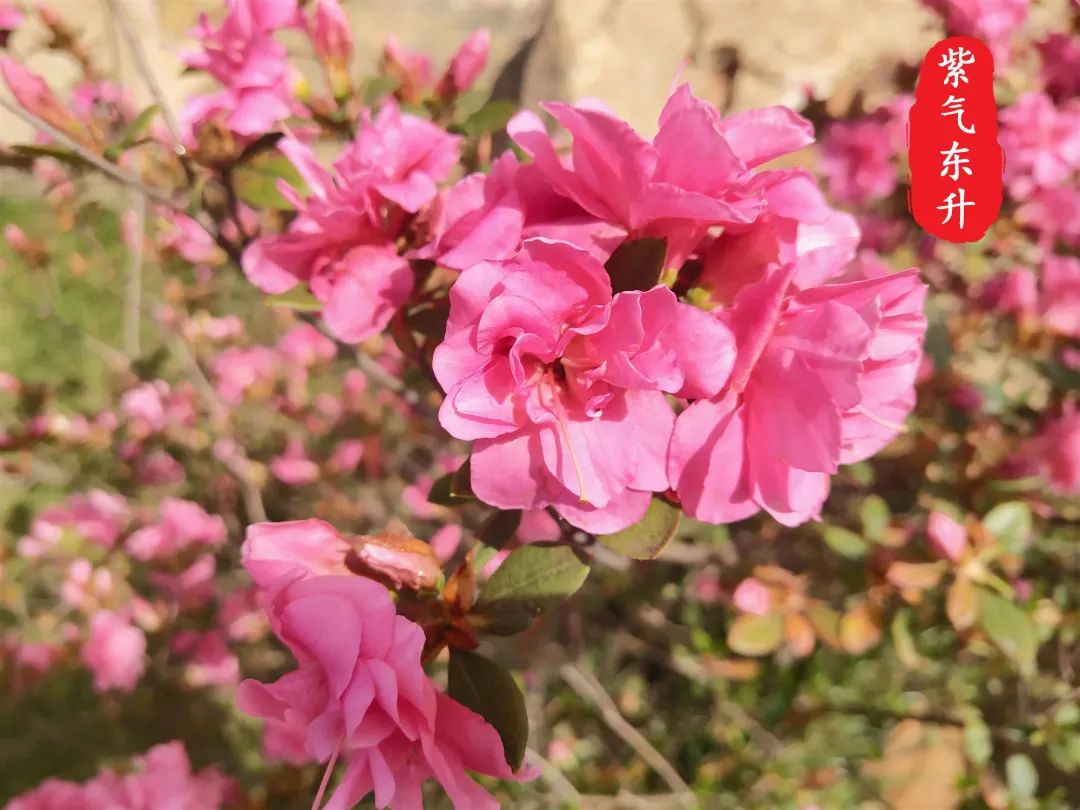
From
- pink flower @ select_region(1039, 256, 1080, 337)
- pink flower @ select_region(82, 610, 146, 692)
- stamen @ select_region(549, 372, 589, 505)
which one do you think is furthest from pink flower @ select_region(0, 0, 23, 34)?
pink flower @ select_region(1039, 256, 1080, 337)

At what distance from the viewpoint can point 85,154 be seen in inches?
29.1

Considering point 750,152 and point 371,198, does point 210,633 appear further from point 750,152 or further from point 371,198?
point 750,152

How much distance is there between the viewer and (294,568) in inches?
19.7

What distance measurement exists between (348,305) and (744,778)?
1315mm

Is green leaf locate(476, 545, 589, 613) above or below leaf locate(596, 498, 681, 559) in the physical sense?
below

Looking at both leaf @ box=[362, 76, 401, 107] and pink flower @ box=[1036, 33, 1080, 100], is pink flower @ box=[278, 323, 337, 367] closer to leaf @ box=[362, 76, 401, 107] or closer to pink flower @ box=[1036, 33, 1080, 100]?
leaf @ box=[362, 76, 401, 107]

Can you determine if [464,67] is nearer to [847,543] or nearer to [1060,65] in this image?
[847,543]

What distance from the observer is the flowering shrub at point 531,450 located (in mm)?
464

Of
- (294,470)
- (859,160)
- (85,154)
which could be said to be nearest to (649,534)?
(85,154)

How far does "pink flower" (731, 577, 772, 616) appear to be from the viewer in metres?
1.06

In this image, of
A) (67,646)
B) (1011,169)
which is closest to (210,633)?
(67,646)

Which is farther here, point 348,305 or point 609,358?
point 348,305

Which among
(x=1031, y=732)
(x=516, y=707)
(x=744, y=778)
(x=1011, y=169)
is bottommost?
(x=744, y=778)

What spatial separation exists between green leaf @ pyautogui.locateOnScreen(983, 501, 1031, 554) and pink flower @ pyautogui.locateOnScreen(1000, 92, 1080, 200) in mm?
581
